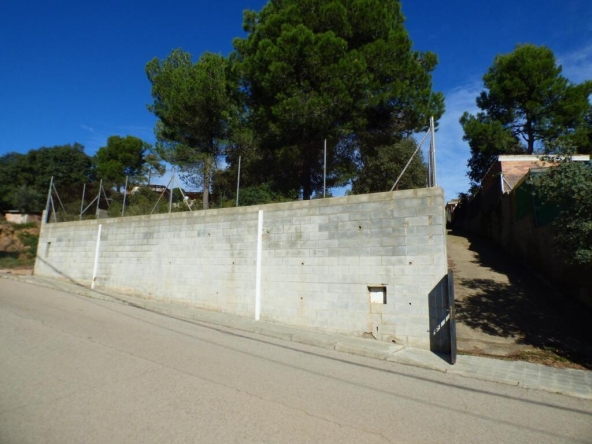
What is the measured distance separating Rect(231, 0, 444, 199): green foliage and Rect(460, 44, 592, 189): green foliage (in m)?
11.7

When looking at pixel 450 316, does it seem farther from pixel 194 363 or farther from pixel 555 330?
pixel 194 363

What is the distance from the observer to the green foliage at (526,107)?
22844mm

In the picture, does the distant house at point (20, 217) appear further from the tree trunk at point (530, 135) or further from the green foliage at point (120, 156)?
the tree trunk at point (530, 135)

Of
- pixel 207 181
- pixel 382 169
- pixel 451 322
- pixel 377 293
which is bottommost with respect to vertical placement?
pixel 451 322

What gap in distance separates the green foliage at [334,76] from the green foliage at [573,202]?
262 inches

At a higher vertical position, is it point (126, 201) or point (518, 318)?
point (126, 201)

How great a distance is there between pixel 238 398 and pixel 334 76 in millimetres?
12576

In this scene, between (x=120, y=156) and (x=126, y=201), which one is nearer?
(x=126, y=201)

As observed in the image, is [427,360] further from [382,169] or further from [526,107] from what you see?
[526,107]

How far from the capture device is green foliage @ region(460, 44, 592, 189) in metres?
22.8

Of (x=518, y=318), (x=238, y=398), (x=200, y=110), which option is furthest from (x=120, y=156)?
(x=238, y=398)

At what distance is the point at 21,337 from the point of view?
6.52m

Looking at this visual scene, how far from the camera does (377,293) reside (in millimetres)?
7945

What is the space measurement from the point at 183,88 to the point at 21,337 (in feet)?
46.5
